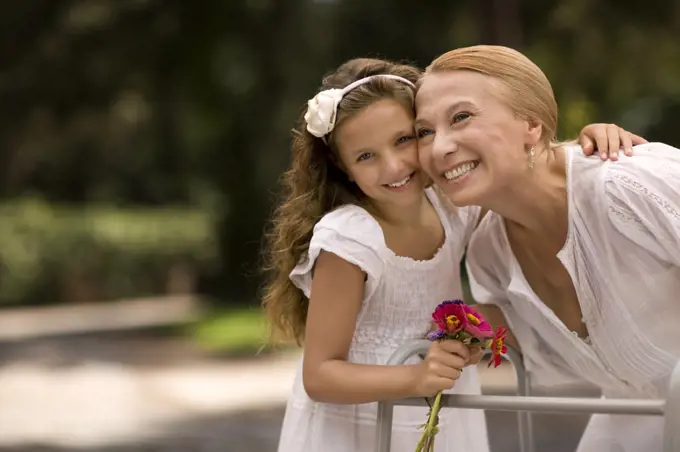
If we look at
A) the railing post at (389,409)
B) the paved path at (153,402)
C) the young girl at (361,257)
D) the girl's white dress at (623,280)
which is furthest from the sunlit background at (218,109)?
the railing post at (389,409)

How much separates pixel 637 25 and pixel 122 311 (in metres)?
11.5

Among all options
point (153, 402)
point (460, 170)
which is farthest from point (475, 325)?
point (153, 402)

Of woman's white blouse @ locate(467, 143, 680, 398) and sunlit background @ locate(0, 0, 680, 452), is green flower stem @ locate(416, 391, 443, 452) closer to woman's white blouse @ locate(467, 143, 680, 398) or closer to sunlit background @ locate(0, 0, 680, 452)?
woman's white blouse @ locate(467, 143, 680, 398)

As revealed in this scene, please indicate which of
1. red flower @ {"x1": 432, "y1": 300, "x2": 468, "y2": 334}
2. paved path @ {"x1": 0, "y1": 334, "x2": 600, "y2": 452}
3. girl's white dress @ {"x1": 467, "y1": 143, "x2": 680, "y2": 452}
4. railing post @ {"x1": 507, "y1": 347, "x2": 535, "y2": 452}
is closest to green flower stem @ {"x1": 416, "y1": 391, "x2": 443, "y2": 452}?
red flower @ {"x1": 432, "y1": 300, "x2": 468, "y2": 334}

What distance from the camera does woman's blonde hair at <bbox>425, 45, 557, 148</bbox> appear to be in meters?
2.30

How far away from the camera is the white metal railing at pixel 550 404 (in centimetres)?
165

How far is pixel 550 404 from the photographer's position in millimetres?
1858

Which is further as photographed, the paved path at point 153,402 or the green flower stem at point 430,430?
the paved path at point 153,402

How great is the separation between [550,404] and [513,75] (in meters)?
0.78

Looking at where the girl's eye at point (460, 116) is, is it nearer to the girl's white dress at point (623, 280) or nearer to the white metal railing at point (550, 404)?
the girl's white dress at point (623, 280)

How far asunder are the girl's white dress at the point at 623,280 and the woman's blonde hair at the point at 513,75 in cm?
14

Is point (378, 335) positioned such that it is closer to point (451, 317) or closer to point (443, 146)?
point (451, 317)

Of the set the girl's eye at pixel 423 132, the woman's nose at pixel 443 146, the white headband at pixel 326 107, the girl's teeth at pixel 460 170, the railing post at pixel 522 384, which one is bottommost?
the railing post at pixel 522 384

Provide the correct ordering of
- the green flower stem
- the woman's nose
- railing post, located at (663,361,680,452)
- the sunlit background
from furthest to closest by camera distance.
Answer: the sunlit background → the woman's nose → the green flower stem → railing post, located at (663,361,680,452)
